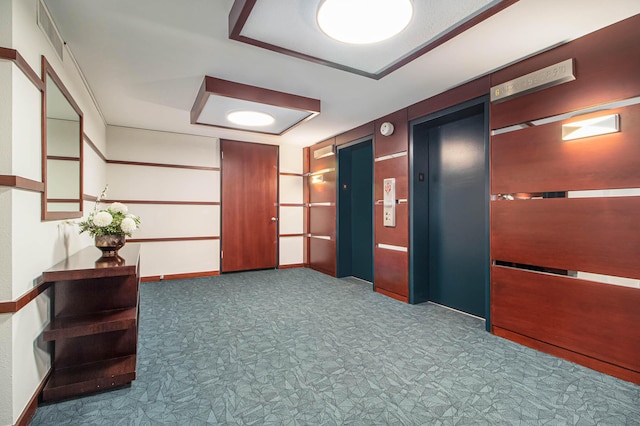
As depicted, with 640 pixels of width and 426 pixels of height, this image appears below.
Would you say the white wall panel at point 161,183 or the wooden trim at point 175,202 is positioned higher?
the white wall panel at point 161,183

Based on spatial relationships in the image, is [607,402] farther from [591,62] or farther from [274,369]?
[591,62]

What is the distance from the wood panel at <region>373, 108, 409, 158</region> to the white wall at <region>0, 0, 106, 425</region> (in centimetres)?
387

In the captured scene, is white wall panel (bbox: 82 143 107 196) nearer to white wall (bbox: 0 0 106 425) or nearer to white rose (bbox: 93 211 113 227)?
white rose (bbox: 93 211 113 227)

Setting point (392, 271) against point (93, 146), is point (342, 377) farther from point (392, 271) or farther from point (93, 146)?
point (93, 146)

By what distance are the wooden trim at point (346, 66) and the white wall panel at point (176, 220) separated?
414 centimetres

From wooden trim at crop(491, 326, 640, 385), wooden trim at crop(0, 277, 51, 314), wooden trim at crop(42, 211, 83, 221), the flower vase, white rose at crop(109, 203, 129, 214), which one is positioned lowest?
wooden trim at crop(491, 326, 640, 385)

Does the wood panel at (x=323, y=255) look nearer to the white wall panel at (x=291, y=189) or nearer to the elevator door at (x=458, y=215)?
the white wall panel at (x=291, y=189)

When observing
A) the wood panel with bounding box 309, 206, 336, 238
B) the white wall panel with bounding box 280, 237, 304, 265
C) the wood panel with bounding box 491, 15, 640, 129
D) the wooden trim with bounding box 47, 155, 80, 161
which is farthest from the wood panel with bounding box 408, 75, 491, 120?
the wooden trim with bounding box 47, 155, 80, 161

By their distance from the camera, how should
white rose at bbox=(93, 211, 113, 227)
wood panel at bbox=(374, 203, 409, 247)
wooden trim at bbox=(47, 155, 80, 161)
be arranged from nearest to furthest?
wooden trim at bbox=(47, 155, 80, 161)
white rose at bbox=(93, 211, 113, 227)
wood panel at bbox=(374, 203, 409, 247)

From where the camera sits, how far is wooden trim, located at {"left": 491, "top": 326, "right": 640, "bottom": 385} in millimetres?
2365

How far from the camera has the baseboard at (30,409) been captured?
1.84 meters

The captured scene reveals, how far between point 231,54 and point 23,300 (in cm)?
248

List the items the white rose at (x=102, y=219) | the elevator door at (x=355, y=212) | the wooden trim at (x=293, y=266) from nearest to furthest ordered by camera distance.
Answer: the white rose at (x=102, y=219), the elevator door at (x=355, y=212), the wooden trim at (x=293, y=266)

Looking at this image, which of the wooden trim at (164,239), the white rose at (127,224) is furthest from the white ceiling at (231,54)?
the wooden trim at (164,239)
